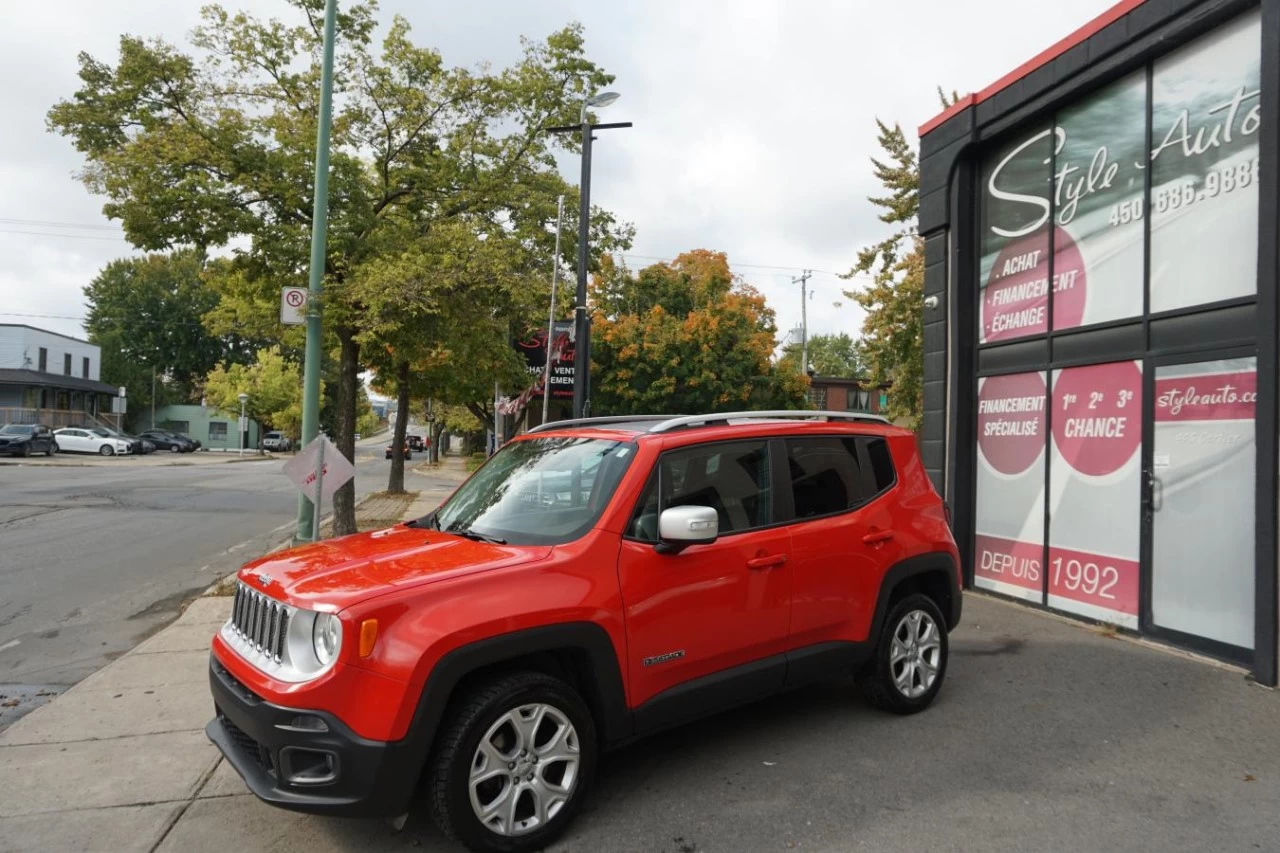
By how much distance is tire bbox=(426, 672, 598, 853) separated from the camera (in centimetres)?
304

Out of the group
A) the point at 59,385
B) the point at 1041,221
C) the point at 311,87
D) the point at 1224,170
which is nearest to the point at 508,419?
the point at 311,87

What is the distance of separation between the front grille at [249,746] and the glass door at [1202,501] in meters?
6.26

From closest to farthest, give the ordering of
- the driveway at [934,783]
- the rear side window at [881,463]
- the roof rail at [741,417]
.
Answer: the driveway at [934,783]
the roof rail at [741,417]
the rear side window at [881,463]

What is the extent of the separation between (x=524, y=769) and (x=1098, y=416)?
6158 mm

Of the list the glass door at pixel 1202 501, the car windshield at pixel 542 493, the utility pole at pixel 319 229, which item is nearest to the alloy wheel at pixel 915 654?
the car windshield at pixel 542 493

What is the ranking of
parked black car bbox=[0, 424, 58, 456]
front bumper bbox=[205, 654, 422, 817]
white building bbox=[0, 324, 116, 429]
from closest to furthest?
front bumper bbox=[205, 654, 422, 817] → parked black car bbox=[0, 424, 58, 456] → white building bbox=[0, 324, 116, 429]

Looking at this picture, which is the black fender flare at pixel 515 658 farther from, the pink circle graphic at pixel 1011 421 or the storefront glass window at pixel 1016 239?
the storefront glass window at pixel 1016 239

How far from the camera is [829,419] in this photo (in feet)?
15.7

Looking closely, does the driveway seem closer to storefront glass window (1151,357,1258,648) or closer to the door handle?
storefront glass window (1151,357,1258,648)

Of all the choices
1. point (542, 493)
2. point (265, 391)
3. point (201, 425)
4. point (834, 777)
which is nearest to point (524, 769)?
point (542, 493)

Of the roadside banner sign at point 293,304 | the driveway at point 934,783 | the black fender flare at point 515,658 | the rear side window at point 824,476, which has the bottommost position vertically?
the driveway at point 934,783

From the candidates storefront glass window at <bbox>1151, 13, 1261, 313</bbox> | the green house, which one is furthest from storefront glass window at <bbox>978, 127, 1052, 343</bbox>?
the green house

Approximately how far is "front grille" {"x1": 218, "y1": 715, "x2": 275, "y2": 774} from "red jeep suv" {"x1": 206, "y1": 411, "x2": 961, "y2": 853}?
0.04ft

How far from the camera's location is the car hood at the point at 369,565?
3.13m
